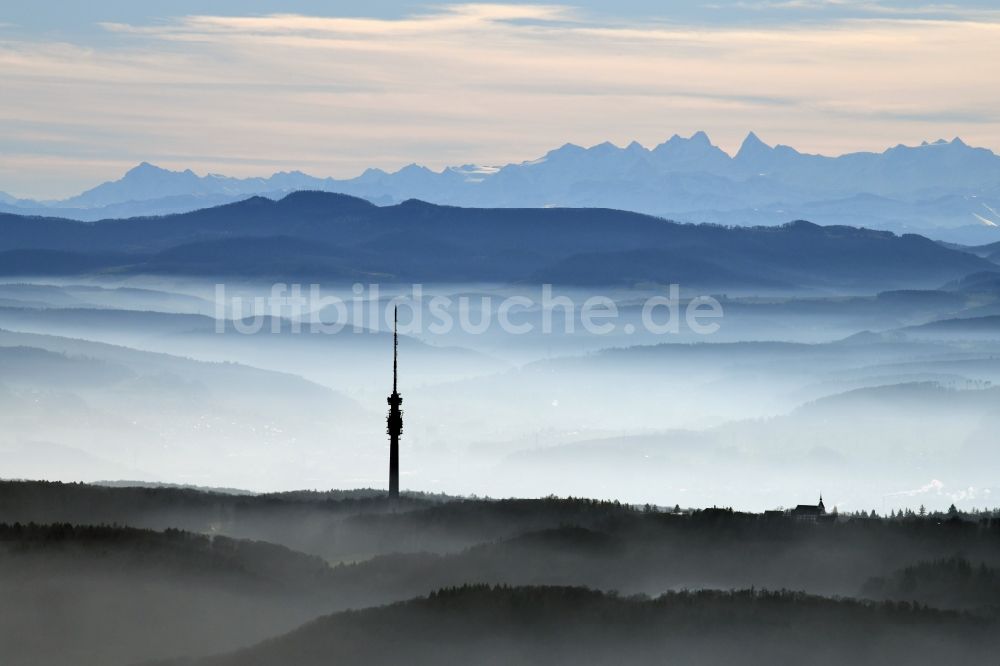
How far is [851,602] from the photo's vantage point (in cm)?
13050

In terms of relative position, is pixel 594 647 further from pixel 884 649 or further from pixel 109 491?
pixel 109 491

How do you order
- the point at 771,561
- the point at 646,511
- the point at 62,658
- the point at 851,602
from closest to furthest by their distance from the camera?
the point at 62,658 < the point at 851,602 < the point at 771,561 < the point at 646,511

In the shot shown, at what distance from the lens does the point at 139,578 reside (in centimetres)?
13425

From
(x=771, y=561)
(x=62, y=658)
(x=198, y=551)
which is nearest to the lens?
(x=62, y=658)

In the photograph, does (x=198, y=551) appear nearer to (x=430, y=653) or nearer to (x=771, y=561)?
(x=430, y=653)

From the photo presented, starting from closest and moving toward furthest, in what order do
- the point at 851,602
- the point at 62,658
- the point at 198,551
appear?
1. the point at 62,658
2. the point at 851,602
3. the point at 198,551

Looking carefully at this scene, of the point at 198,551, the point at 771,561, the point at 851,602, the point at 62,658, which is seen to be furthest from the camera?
the point at 771,561

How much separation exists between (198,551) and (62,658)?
1043 inches

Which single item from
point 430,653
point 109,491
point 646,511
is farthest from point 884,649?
point 109,491

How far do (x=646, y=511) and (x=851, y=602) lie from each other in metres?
43.7

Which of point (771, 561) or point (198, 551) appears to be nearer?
point (198, 551)

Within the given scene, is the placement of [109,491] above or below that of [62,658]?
above

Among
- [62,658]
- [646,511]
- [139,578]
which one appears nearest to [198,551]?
[139,578]

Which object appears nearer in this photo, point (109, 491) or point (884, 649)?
point (884, 649)
